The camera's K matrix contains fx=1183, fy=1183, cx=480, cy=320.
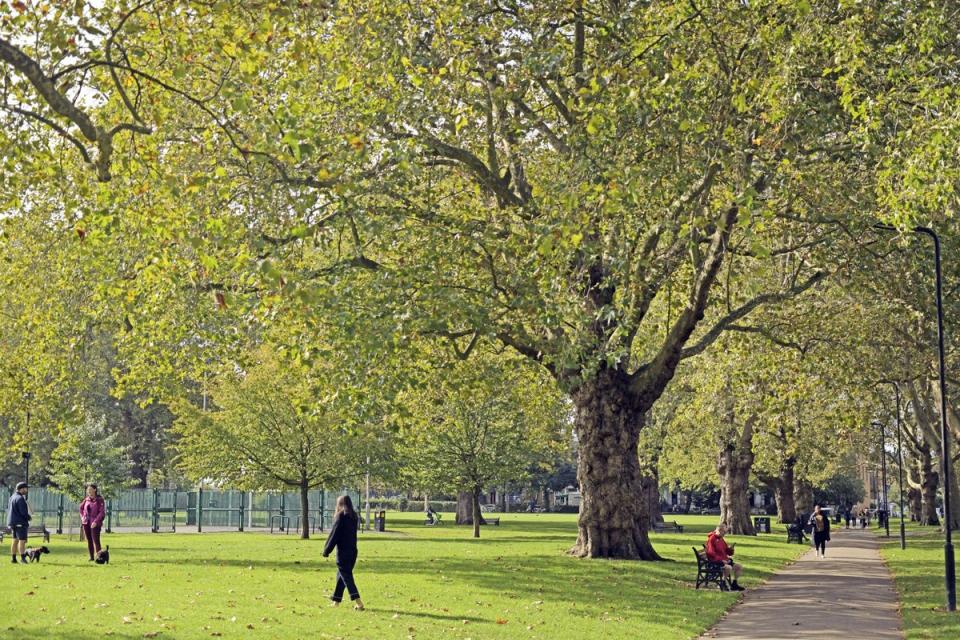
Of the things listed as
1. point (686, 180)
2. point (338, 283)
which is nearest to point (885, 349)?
point (686, 180)

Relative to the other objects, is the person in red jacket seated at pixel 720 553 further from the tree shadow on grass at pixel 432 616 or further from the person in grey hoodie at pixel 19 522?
the person in grey hoodie at pixel 19 522

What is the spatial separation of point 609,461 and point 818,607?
7.17m

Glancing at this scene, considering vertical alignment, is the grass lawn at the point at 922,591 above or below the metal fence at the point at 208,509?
below

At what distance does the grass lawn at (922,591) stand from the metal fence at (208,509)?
2316 centimetres

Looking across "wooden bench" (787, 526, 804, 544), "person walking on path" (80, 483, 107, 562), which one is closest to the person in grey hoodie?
"person walking on path" (80, 483, 107, 562)

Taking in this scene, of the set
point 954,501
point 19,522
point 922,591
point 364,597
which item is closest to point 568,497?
point 954,501

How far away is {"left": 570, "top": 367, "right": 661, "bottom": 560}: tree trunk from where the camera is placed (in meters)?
25.7

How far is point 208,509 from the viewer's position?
54156 millimetres

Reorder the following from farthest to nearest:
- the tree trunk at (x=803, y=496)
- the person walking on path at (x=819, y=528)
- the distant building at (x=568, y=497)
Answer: the distant building at (x=568, y=497)
the tree trunk at (x=803, y=496)
the person walking on path at (x=819, y=528)

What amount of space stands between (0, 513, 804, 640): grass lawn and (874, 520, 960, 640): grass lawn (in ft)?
9.54

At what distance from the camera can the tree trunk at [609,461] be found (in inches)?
1012

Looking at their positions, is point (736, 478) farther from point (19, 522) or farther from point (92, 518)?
point (19, 522)

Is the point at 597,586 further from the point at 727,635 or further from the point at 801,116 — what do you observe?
the point at 801,116

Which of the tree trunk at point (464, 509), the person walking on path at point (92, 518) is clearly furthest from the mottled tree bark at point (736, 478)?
the person walking on path at point (92, 518)
